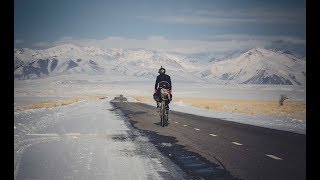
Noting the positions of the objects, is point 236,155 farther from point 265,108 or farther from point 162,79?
point 265,108

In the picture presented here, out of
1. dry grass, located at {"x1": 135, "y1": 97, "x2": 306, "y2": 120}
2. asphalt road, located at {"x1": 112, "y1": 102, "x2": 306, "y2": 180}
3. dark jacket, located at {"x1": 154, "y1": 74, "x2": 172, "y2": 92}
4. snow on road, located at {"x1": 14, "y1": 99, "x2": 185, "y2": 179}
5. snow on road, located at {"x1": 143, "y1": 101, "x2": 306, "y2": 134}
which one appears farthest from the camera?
dry grass, located at {"x1": 135, "y1": 97, "x2": 306, "y2": 120}

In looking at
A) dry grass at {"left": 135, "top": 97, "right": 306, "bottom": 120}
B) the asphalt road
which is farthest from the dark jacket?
dry grass at {"left": 135, "top": 97, "right": 306, "bottom": 120}

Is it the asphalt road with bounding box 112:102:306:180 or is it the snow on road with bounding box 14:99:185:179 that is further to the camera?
the asphalt road with bounding box 112:102:306:180

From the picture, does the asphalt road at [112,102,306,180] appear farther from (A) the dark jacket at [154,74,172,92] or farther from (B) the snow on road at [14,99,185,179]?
(A) the dark jacket at [154,74,172,92]

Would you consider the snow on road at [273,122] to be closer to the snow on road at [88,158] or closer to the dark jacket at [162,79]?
the dark jacket at [162,79]

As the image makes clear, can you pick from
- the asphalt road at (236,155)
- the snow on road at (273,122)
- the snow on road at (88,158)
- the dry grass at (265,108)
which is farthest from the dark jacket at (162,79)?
the dry grass at (265,108)

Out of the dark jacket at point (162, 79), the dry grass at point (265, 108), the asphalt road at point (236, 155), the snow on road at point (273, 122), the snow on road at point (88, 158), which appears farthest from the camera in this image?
the dry grass at point (265, 108)

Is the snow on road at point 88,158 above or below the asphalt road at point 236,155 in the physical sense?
above
